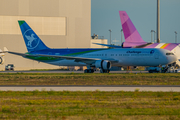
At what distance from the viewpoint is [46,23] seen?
279 feet

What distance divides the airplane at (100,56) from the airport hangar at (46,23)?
960 inches

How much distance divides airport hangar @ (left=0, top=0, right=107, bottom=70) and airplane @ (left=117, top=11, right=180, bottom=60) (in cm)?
2563

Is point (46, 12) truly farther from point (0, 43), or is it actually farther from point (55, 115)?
point (55, 115)

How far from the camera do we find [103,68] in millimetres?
51188

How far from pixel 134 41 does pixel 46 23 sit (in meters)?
33.0

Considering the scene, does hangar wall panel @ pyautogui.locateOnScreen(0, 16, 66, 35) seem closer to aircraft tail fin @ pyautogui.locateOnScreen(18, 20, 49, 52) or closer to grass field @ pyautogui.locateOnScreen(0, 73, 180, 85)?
aircraft tail fin @ pyautogui.locateOnScreen(18, 20, 49, 52)

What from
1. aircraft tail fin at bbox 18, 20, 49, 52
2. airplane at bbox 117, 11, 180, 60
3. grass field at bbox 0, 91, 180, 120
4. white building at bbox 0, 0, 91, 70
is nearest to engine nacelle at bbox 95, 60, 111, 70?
airplane at bbox 117, 11, 180, 60

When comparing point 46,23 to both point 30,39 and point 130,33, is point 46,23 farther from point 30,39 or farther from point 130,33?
point 130,33

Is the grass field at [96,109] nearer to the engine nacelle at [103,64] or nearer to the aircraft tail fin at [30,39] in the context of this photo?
the engine nacelle at [103,64]

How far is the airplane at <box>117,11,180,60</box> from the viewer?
188ft

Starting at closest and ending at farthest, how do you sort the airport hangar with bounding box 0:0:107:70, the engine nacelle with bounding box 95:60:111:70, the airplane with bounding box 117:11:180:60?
1. the engine nacelle with bounding box 95:60:111:70
2. the airplane with bounding box 117:11:180:60
3. the airport hangar with bounding box 0:0:107:70

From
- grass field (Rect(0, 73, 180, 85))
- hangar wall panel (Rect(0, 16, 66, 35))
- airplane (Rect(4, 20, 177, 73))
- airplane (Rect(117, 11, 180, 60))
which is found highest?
hangar wall panel (Rect(0, 16, 66, 35))

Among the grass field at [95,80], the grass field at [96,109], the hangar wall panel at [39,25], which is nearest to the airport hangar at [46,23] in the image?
the hangar wall panel at [39,25]

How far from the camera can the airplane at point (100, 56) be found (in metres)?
50.9
